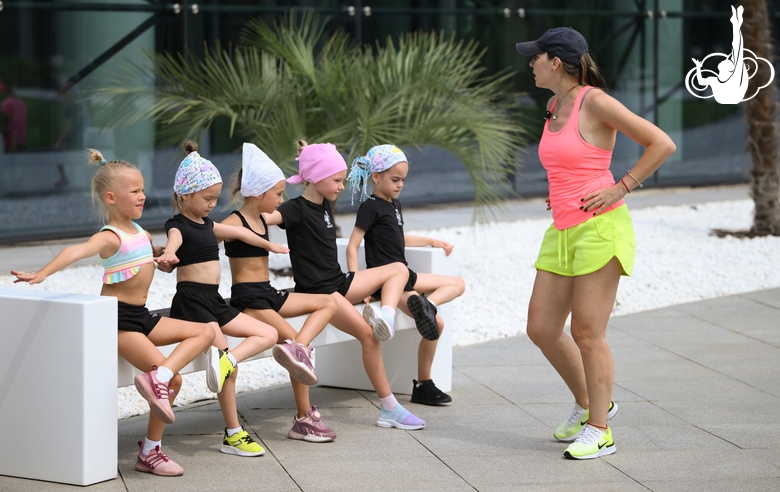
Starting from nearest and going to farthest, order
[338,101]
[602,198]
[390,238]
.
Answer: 1. [602,198]
2. [390,238]
3. [338,101]

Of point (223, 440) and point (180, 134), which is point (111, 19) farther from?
point (223, 440)

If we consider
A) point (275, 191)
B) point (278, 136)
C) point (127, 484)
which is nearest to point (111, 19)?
point (278, 136)

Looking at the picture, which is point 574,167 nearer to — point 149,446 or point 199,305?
point 199,305

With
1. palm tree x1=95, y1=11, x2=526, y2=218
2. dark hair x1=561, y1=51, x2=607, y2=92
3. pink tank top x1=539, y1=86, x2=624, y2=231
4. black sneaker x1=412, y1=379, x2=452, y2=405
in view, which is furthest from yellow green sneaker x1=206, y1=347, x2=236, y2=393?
palm tree x1=95, y1=11, x2=526, y2=218

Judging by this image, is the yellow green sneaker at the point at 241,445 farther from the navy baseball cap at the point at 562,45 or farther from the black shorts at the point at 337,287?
the navy baseball cap at the point at 562,45

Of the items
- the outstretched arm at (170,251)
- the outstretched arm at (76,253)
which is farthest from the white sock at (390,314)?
the outstretched arm at (76,253)

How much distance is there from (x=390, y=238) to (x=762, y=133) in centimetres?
696

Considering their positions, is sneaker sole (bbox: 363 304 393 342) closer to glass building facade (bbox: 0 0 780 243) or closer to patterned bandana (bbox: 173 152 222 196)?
patterned bandana (bbox: 173 152 222 196)

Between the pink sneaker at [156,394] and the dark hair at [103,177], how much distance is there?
0.73m

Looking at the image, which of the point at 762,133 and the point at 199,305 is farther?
the point at 762,133

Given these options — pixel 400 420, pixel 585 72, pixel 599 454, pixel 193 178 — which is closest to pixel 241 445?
pixel 400 420

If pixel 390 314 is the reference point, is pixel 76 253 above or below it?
above

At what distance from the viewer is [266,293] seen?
4562 millimetres

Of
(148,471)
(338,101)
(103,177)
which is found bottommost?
(148,471)
